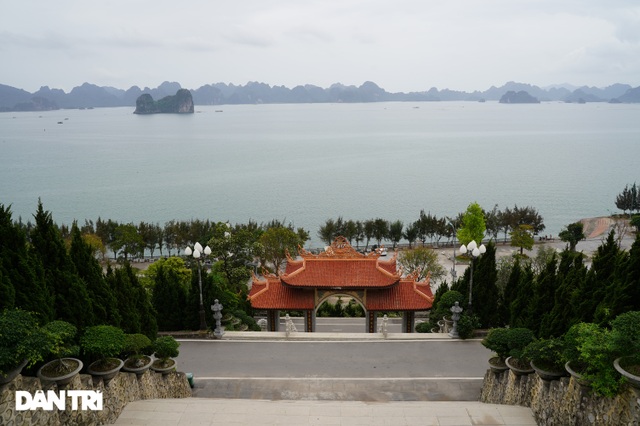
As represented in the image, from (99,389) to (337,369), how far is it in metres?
7.15

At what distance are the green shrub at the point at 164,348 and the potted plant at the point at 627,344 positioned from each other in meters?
9.63

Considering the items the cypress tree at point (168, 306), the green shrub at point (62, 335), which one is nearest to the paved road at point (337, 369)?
the cypress tree at point (168, 306)

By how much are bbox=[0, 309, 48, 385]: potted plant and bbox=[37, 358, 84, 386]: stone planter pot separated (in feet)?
2.86

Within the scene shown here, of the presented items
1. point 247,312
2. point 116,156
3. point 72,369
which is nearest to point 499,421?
point 72,369

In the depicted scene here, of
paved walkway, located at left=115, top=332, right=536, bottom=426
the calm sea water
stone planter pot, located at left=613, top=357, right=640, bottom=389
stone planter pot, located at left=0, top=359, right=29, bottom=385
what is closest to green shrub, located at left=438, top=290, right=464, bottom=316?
paved walkway, located at left=115, top=332, right=536, bottom=426

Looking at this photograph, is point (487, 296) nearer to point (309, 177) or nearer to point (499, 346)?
point (499, 346)

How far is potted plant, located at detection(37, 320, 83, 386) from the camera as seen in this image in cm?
855

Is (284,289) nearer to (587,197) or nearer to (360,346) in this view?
(360,346)

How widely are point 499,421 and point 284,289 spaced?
39.2ft

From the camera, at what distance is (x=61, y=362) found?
890 cm

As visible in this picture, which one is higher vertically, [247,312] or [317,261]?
[317,261]

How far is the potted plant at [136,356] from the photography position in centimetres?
1071

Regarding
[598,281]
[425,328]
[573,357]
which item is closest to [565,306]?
[598,281]

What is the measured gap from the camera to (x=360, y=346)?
53.6ft
